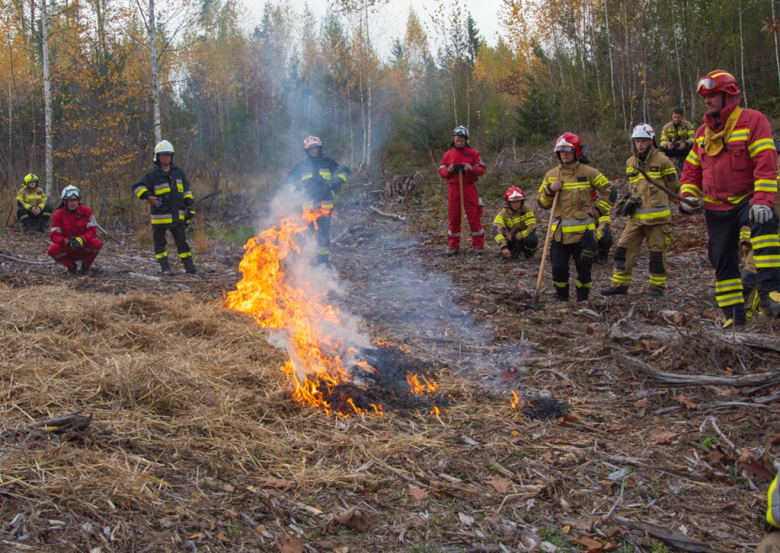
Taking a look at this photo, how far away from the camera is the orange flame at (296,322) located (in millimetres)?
4188

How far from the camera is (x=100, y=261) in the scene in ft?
33.4

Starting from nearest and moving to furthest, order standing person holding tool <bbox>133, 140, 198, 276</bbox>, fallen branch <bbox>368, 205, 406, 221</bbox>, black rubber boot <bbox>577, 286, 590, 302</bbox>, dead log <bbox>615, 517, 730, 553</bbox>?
dead log <bbox>615, 517, 730, 553</bbox>
black rubber boot <bbox>577, 286, 590, 302</bbox>
standing person holding tool <bbox>133, 140, 198, 276</bbox>
fallen branch <bbox>368, 205, 406, 221</bbox>

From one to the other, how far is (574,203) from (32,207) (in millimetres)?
12928

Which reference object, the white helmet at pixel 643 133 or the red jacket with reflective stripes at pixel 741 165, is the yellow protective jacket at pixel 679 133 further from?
the red jacket with reflective stripes at pixel 741 165

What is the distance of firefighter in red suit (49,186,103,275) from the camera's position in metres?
8.71

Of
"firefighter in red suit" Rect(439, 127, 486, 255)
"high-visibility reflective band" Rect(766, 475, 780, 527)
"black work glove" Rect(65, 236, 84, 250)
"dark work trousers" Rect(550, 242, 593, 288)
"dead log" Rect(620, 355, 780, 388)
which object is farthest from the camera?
"firefighter in red suit" Rect(439, 127, 486, 255)

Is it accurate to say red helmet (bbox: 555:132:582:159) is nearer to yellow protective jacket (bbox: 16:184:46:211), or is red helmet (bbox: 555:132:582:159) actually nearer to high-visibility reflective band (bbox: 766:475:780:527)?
high-visibility reflective band (bbox: 766:475:780:527)

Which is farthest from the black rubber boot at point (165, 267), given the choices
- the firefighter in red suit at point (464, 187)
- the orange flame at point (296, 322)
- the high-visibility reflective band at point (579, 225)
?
the high-visibility reflective band at point (579, 225)

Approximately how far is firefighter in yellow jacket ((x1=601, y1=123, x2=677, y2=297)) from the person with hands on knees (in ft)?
8.69

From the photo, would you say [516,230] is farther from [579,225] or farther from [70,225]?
[70,225]

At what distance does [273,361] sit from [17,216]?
1239 cm

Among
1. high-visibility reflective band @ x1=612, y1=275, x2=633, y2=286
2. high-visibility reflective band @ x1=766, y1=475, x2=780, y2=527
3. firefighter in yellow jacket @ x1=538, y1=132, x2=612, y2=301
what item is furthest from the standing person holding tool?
high-visibility reflective band @ x1=766, y1=475, x2=780, y2=527

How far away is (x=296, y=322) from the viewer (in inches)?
203

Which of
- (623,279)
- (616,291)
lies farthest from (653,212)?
(616,291)
